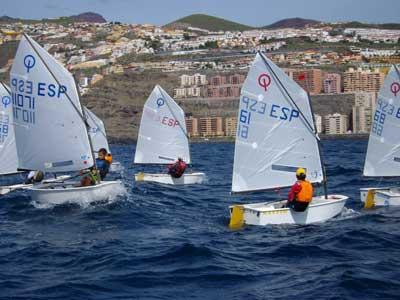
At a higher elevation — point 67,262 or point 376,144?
point 376,144

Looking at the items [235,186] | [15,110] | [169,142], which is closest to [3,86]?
[15,110]

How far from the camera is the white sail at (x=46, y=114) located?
24578 mm

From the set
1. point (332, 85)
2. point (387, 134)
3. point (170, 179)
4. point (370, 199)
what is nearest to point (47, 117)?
point (370, 199)

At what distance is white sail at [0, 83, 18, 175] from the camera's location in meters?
31.4

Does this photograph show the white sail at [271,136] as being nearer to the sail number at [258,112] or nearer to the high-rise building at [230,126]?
the sail number at [258,112]

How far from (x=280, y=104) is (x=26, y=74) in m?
8.54

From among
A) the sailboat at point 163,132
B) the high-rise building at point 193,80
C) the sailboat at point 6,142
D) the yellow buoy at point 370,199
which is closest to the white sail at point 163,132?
the sailboat at point 163,132

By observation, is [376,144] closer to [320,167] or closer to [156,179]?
[320,167]

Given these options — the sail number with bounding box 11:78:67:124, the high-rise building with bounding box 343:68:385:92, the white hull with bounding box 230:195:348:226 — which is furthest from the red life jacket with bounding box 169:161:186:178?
the high-rise building with bounding box 343:68:385:92

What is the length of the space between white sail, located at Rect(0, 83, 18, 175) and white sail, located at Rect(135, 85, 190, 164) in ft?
30.2

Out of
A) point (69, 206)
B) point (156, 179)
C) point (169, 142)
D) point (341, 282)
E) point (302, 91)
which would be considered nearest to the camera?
point (341, 282)

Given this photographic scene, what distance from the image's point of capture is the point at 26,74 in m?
24.7

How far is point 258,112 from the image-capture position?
21.9 meters

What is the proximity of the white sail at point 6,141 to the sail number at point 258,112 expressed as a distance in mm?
12982
